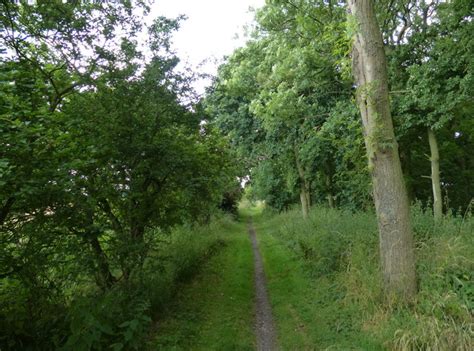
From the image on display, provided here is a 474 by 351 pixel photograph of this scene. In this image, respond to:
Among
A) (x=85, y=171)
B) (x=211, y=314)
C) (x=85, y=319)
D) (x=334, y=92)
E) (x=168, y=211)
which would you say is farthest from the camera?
(x=334, y=92)

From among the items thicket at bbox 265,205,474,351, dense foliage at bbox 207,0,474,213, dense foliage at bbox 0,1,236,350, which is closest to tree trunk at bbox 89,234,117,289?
dense foliage at bbox 0,1,236,350

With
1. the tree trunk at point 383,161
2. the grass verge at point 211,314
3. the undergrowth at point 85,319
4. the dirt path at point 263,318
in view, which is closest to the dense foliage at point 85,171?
the undergrowth at point 85,319

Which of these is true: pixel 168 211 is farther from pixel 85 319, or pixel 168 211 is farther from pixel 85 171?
pixel 85 319

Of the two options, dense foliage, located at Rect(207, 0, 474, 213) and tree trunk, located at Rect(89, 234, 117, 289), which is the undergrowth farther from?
dense foliage, located at Rect(207, 0, 474, 213)

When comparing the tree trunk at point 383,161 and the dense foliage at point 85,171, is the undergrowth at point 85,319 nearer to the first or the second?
the dense foliage at point 85,171

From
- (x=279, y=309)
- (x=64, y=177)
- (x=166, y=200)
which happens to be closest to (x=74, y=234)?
(x=64, y=177)

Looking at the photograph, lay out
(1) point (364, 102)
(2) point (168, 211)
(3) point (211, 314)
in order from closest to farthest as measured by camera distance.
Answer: (1) point (364, 102) → (3) point (211, 314) → (2) point (168, 211)

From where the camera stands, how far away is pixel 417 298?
6.48 metres

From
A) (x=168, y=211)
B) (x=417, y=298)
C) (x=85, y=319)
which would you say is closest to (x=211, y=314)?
(x=168, y=211)

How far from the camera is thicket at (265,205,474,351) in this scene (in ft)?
18.3

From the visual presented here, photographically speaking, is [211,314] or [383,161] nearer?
[383,161]

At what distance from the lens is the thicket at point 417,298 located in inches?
220

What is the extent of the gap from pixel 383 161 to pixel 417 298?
2.51m

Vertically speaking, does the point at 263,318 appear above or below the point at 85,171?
below
